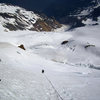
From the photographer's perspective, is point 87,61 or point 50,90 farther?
point 87,61

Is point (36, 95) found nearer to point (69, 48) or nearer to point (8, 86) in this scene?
point (8, 86)

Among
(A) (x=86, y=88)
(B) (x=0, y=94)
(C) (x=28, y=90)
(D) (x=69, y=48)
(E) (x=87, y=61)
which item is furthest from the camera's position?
(D) (x=69, y=48)

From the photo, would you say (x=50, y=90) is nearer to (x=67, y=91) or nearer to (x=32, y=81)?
(x=67, y=91)

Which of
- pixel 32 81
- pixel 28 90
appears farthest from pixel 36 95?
pixel 32 81

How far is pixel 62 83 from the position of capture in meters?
18.1

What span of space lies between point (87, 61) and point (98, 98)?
2921 cm

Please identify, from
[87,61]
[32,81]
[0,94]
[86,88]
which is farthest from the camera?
[87,61]

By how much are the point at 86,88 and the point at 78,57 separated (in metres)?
29.9

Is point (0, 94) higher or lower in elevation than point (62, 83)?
lower

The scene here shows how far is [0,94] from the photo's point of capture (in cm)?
1303

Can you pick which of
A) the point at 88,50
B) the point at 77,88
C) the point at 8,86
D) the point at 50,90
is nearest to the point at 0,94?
the point at 8,86

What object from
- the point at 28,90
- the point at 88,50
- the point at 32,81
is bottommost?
the point at 28,90

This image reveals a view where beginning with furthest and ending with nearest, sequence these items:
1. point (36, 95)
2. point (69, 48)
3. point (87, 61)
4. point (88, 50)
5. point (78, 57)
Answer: point (69, 48)
point (88, 50)
point (78, 57)
point (87, 61)
point (36, 95)

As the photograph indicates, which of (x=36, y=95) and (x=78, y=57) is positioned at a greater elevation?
(x=78, y=57)
